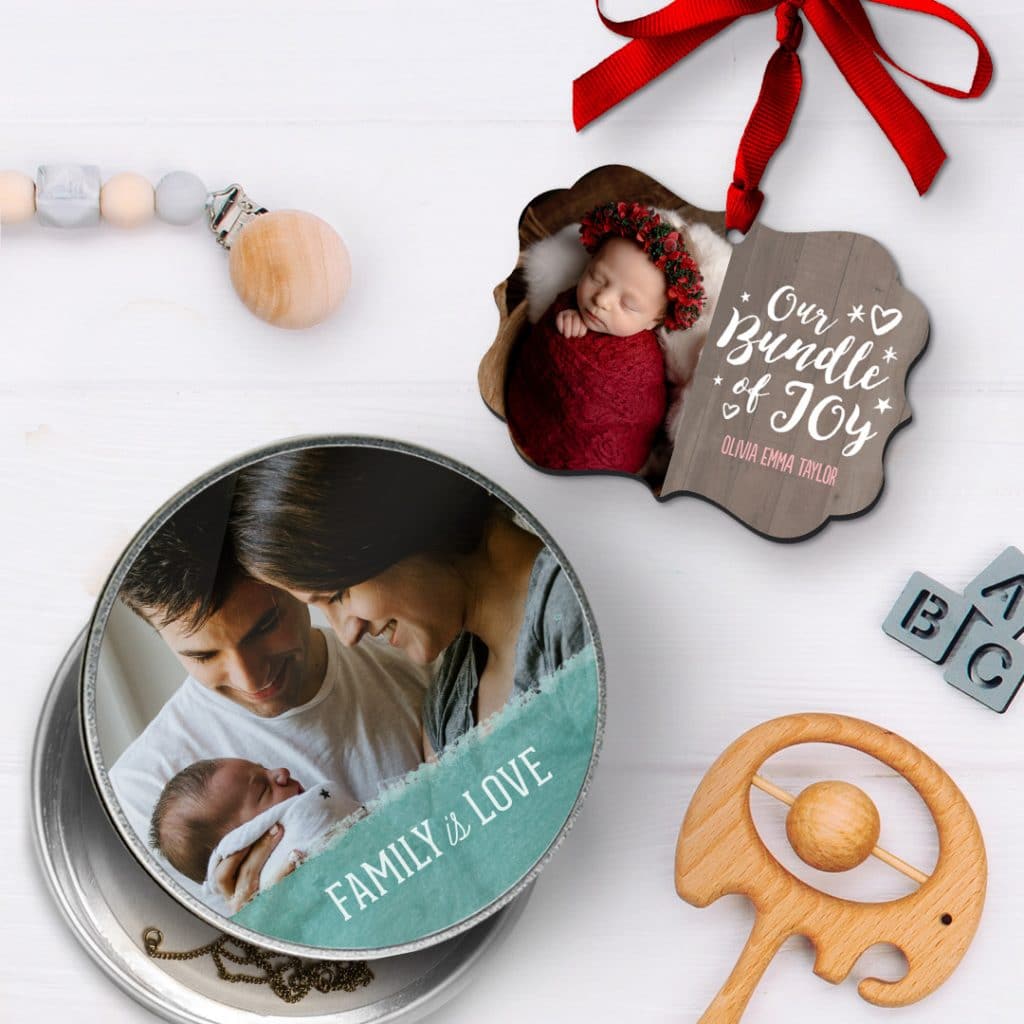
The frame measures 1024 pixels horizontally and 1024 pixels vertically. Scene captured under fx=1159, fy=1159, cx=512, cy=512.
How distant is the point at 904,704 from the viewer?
66 centimetres

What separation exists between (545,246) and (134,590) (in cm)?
30

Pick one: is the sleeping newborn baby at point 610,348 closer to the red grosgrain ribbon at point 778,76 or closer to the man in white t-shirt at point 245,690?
the red grosgrain ribbon at point 778,76

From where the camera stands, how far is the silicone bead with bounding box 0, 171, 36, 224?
0.65 m

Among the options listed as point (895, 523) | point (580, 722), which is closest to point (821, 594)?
point (895, 523)

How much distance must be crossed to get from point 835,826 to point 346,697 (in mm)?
261

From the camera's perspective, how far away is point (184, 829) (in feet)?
1.87

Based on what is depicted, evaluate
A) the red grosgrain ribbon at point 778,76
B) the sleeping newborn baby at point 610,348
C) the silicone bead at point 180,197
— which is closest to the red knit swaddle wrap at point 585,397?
the sleeping newborn baby at point 610,348

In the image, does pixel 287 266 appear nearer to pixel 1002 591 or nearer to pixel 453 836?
pixel 453 836

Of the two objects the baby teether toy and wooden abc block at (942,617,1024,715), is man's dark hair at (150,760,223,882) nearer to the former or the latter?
the baby teether toy

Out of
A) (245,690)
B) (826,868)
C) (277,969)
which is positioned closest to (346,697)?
(245,690)

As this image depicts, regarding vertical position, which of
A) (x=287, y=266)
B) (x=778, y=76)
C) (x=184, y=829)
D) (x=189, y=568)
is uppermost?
(x=778, y=76)

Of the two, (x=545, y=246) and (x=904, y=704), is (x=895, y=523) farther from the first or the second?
(x=545, y=246)

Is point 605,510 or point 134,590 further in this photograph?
point 605,510

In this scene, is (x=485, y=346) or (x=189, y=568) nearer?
(x=189, y=568)
